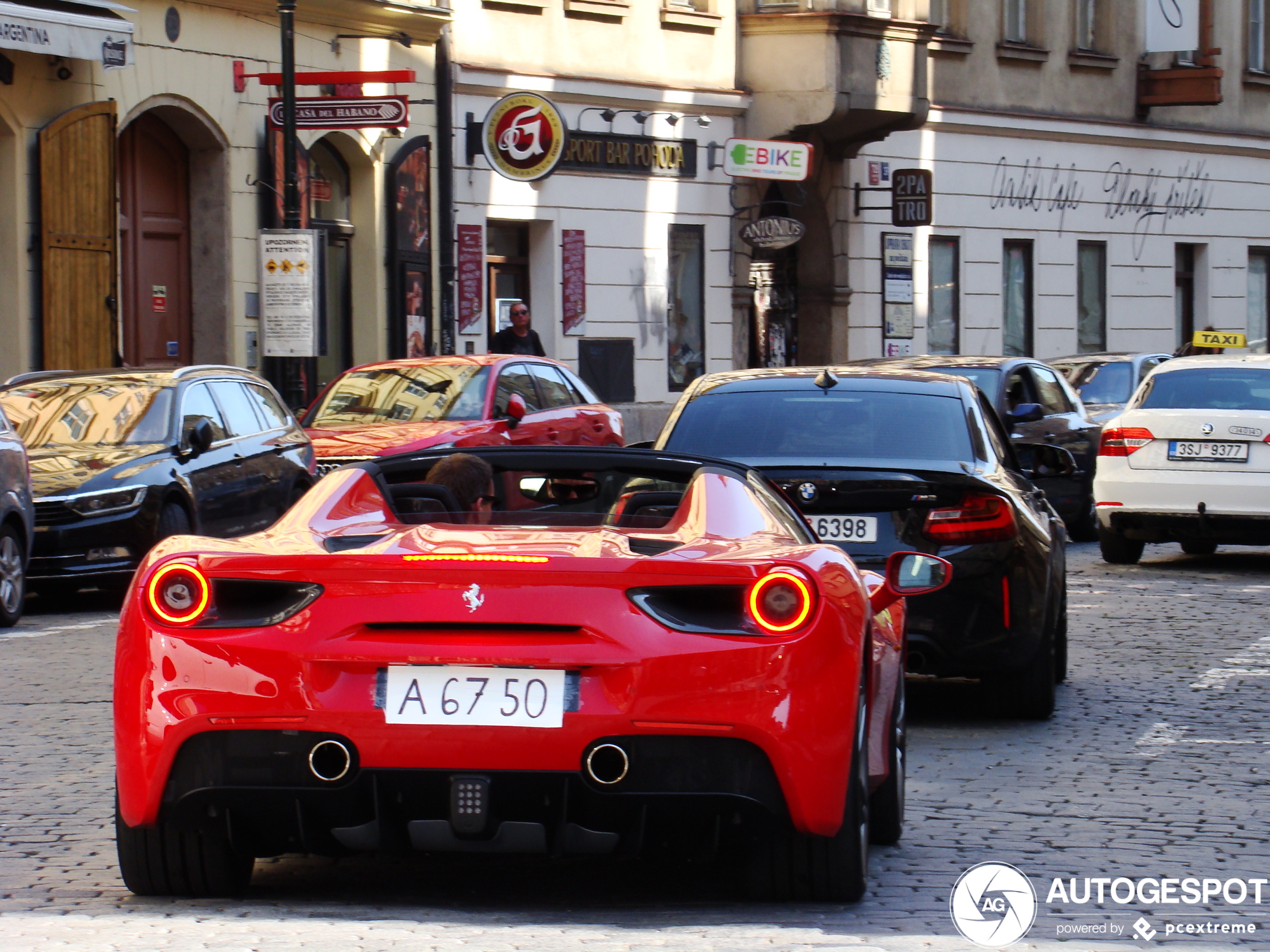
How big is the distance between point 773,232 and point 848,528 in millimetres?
21759

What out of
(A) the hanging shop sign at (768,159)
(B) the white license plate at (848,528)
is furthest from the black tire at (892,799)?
(A) the hanging shop sign at (768,159)

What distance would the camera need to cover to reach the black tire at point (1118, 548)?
16906mm

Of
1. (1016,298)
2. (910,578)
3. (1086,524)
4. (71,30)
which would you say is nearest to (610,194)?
(1016,298)

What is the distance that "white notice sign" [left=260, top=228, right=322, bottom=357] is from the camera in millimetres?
21281

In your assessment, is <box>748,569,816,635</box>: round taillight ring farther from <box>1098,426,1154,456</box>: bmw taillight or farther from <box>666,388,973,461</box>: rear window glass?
<box>1098,426,1154,456</box>: bmw taillight

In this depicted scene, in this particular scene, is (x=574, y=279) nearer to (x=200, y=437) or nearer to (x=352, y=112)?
(x=352, y=112)

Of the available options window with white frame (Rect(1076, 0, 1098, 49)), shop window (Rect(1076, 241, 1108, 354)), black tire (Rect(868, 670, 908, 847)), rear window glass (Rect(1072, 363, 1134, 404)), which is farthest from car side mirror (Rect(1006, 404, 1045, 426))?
window with white frame (Rect(1076, 0, 1098, 49))

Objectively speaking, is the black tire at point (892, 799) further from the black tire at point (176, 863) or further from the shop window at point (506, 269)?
the shop window at point (506, 269)

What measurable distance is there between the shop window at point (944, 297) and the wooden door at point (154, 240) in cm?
1408

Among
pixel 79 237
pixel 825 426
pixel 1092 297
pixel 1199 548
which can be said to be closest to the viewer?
pixel 825 426

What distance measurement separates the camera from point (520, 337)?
2336 centimetres

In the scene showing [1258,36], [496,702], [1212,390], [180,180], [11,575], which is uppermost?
[1258,36]

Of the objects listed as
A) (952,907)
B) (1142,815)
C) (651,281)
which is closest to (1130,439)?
(1142,815)

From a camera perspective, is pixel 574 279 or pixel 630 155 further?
pixel 630 155
